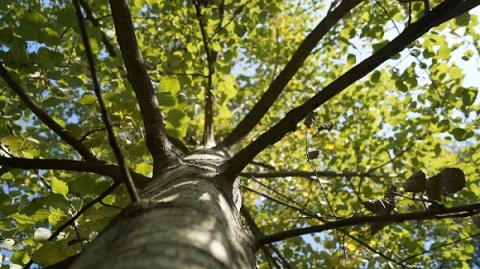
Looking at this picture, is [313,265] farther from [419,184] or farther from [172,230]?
[172,230]

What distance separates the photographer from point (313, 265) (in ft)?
12.9

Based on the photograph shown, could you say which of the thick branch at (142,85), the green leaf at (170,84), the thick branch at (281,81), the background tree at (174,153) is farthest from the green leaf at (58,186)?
the thick branch at (281,81)

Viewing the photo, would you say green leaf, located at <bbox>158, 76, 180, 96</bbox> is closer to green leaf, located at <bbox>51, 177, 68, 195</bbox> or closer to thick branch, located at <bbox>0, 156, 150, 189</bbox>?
thick branch, located at <bbox>0, 156, 150, 189</bbox>

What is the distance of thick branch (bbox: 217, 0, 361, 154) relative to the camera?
2.16 m

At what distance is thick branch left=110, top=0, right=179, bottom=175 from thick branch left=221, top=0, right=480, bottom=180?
13.7 inches

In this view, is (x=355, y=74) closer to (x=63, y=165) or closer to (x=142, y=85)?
(x=142, y=85)

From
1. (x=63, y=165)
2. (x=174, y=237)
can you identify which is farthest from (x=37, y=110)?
(x=174, y=237)

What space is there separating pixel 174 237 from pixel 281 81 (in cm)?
159

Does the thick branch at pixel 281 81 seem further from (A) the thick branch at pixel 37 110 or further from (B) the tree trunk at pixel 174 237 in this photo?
(B) the tree trunk at pixel 174 237

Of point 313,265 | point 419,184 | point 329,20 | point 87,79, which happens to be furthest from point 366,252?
point 87,79

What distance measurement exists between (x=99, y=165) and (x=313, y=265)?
2981 mm

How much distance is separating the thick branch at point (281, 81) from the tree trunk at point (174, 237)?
1129 millimetres

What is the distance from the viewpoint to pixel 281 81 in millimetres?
2172

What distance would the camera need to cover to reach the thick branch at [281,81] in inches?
85.1
